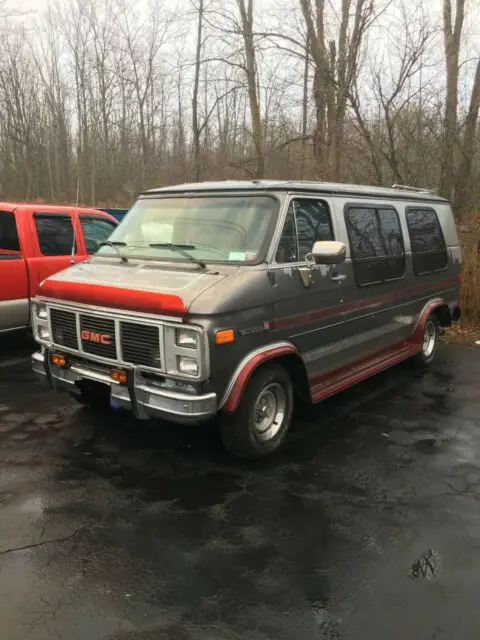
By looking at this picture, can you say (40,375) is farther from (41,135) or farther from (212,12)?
(41,135)

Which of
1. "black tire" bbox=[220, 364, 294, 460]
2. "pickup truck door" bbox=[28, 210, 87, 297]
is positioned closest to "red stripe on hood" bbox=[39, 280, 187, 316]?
"black tire" bbox=[220, 364, 294, 460]

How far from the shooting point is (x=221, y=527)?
10.9ft

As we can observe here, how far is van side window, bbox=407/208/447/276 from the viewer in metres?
6.34

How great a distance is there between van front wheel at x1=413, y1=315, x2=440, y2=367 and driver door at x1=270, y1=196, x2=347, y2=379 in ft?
Answer: 7.69

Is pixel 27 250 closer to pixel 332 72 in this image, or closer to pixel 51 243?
pixel 51 243

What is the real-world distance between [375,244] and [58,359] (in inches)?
133

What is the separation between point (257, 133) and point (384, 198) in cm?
1270

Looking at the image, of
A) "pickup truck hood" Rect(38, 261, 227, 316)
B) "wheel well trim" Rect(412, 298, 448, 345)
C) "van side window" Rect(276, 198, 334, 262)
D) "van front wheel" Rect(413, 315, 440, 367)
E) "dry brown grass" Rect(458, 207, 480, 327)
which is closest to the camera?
"pickup truck hood" Rect(38, 261, 227, 316)

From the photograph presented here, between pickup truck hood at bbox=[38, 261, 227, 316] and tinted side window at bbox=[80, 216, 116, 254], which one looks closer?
pickup truck hood at bbox=[38, 261, 227, 316]

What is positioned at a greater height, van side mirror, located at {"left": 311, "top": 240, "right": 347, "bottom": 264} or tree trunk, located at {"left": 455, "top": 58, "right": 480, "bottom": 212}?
tree trunk, located at {"left": 455, "top": 58, "right": 480, "bottom": 212}

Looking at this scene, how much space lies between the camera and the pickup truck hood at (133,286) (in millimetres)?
3656

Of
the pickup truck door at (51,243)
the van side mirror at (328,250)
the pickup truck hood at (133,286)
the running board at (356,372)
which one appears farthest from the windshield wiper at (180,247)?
the pickup truck door at (51,243)

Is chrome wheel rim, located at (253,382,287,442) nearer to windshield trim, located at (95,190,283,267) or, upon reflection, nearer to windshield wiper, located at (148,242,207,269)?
windshield trim, located at (95,190,283,267)

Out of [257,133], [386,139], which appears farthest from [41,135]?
[386,139]
